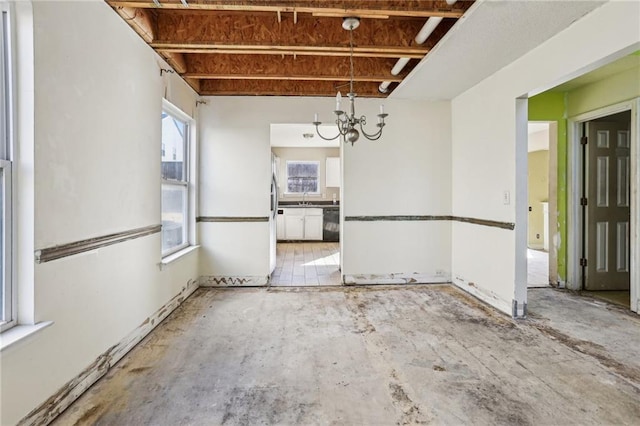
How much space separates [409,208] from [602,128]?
7.87ft

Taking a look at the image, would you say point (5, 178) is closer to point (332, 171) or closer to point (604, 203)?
point (604, 203)

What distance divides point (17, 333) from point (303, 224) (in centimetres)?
615

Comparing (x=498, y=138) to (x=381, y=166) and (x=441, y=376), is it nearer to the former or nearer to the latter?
(x=381, y=166)

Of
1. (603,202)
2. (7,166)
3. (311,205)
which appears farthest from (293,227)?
(7,166)

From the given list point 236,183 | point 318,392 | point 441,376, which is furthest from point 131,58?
point 441,376

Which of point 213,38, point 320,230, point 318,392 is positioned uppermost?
point 213,38

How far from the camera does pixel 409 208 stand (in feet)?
13.5

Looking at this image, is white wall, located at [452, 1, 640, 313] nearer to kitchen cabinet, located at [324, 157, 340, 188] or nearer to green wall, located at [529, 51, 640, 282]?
green wall, located at [529, 51, 640, 282]

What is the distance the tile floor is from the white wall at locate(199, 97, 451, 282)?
367 mm

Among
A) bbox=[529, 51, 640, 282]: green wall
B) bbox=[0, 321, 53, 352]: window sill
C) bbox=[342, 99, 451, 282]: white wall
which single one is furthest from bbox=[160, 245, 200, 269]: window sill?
bbox=[529, 51, 640, 282]: green wall

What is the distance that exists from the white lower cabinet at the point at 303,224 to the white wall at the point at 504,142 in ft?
12.7

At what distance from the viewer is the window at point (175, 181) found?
3211 mm

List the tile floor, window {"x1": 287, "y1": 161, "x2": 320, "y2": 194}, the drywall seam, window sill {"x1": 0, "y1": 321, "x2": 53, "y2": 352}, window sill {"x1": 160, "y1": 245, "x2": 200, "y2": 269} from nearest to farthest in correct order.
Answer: window sill {"x1": 0, "y1": 321, "x2": 53, "y2": 352}, the drywall seam, window sill {"x1": 160, "y1": 245, "x2": 200, "y2": 269}, the tile floor, window {"x1": 287, "y1": 161, "x2": 320, "y2": 194}

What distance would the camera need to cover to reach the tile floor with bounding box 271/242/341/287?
420cm
